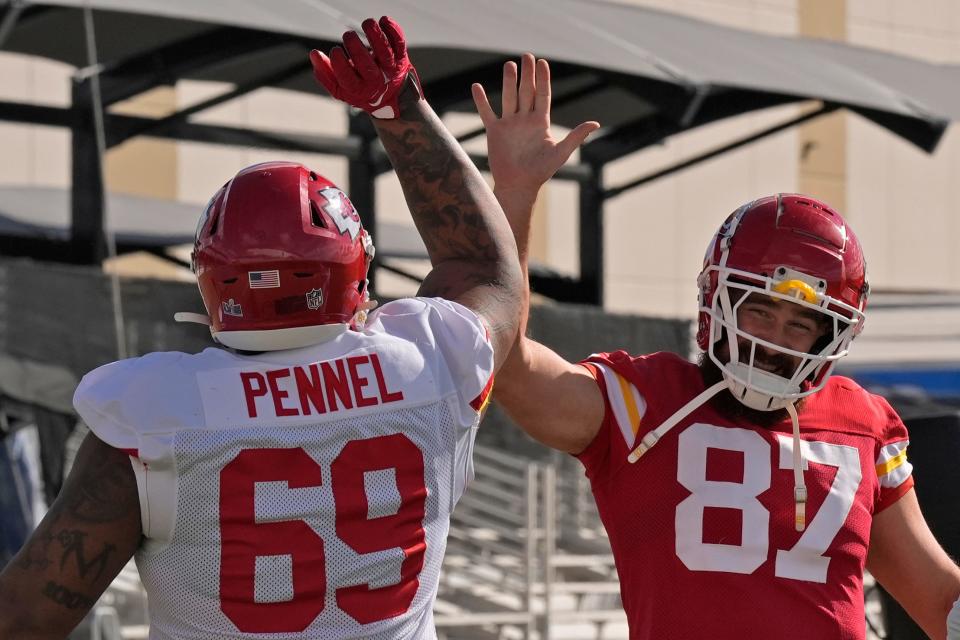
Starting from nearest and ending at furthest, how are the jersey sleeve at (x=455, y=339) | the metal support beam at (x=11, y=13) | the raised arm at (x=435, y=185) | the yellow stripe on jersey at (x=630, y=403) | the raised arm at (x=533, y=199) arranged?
the jersey sleeve at (x=455, y=339), the raised arm at (x=435, y=185), the raised arm at (x=533, y=199), the yellow stripe on jersey at (x=630, y=403), the metal support beam at (x=11, y=13)

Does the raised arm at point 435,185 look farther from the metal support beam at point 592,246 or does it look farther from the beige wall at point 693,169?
the beige wall at point 693,169

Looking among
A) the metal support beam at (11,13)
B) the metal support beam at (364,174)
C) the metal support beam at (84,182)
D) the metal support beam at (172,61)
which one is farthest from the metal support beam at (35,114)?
the metal support beam at (364,174)

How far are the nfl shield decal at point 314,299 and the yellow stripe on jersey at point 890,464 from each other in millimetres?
1485

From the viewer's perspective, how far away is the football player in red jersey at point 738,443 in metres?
3.12

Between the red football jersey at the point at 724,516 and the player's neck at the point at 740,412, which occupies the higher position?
the player's neck at the point at 740,412

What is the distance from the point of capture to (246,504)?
88.2 inches

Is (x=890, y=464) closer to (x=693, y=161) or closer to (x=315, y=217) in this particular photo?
(x=315, y=217)

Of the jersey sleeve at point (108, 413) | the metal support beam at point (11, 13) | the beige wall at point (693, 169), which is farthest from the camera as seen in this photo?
the beige wall at point (693, 169)

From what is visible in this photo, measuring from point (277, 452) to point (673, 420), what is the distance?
116 cm

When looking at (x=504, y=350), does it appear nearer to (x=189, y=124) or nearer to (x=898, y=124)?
(x=189, y=124)

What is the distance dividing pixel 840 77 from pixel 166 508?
963cm

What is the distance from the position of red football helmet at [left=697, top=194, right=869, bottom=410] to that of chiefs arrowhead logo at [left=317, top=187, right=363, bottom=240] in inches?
38.5

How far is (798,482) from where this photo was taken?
3.19 m

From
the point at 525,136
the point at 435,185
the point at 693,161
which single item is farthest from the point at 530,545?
the point at 435,185
